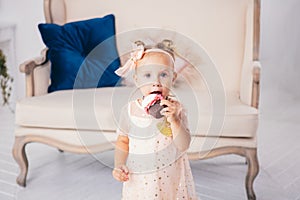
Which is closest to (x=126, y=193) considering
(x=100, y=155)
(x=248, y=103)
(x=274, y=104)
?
(x=100, y=155)

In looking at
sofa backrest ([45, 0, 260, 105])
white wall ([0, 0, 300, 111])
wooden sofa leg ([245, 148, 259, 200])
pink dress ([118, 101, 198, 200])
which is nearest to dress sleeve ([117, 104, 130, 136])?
pink dress ([118, 101, 198, 200])

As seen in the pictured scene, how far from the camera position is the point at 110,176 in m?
2.28

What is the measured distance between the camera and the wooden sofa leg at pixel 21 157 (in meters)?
2.12

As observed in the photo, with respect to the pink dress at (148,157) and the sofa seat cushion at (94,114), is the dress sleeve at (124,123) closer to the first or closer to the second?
the pink dress at (148,157)

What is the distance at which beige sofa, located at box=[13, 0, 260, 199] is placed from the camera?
1529mm

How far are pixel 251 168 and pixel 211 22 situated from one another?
83cm

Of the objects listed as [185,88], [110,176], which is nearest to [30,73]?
[110,176]

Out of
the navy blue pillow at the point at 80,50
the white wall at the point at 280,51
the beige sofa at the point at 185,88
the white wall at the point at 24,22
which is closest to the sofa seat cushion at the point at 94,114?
the beige sofa at the point at 185,88

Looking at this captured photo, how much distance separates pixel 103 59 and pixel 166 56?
3.16ft

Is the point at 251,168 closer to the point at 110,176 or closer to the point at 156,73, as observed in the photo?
the point at 110,176

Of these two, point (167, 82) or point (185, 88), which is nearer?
point (167, 82)

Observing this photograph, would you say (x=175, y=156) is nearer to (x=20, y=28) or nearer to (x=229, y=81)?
(x=229, y=81)

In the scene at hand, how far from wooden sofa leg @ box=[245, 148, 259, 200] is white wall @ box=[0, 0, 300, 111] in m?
1.70

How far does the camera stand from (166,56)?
1240 mm
